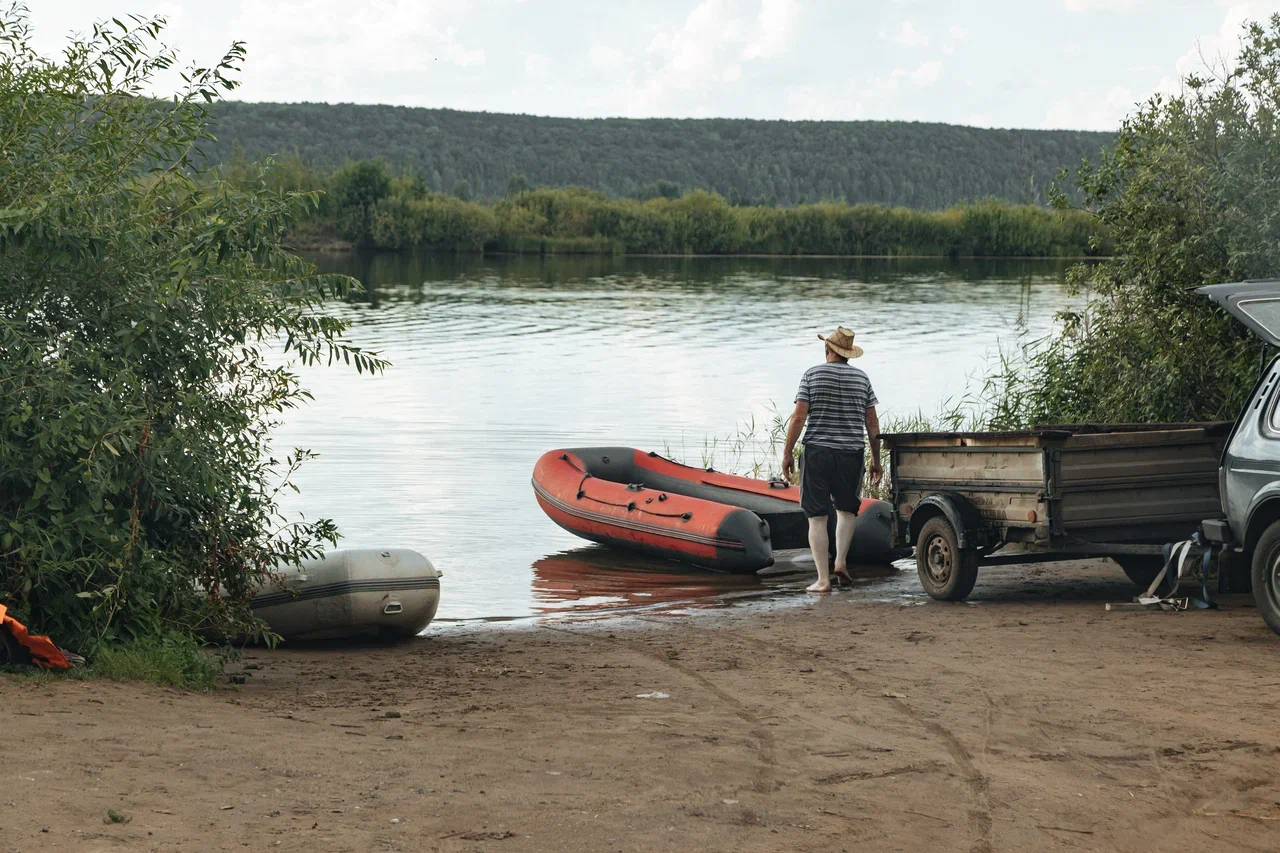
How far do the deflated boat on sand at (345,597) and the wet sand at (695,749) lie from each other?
1.79ft

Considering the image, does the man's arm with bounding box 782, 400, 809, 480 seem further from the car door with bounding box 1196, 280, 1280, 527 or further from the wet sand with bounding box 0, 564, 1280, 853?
the car door with bounding box 1196, 280, 1280, 527

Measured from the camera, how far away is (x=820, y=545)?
11.1m

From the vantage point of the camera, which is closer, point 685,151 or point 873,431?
point 873,431

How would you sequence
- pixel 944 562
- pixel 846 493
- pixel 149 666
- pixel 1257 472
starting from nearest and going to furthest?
1. pixel 149 666
2. pixel 1257 472
3. pixel 944 562
4. pixel 846 493

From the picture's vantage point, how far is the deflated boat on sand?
932 cm

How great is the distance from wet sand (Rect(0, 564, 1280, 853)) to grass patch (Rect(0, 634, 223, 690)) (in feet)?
0.54

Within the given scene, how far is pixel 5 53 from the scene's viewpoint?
7.96 meters

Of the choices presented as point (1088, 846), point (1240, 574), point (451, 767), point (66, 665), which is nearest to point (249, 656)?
point (66, 665)

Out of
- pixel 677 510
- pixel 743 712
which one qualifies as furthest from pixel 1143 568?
pixel 743 712

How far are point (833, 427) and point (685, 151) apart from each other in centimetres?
13841

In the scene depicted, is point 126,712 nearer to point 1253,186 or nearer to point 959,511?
point 959,511

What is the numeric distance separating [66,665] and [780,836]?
3.55m

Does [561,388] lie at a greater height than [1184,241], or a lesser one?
lesser

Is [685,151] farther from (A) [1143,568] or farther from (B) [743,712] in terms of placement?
(B) [743,712]
